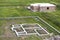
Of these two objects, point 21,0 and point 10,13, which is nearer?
point 10,13

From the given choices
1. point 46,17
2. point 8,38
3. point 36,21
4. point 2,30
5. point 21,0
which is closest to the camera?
point 8,38

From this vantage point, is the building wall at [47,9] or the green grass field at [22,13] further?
the building wall at [47,9]

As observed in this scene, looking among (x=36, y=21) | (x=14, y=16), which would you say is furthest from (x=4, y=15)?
(x=36, y=21)

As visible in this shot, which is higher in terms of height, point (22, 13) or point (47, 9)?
point (22, 13)

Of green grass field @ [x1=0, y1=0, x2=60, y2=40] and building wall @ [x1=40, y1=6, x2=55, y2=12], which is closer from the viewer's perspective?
green grass field @ [x1=0, y1=0, x2=60, y2=40]

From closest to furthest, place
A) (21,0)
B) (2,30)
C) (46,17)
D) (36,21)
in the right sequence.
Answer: (2,30)
(36,21)
(46,17)
(21,0)

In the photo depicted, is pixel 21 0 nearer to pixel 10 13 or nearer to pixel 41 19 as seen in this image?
pixel 10 13

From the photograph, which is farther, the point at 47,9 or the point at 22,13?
the point at 47,9

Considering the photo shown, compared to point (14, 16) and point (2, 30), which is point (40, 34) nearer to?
point (2, 30)

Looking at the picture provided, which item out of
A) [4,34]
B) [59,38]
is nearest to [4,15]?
[4,34]

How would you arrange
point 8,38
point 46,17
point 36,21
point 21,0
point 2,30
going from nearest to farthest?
point 8,38
point 2,30
point 36,21
point 46,17
point 21,0
